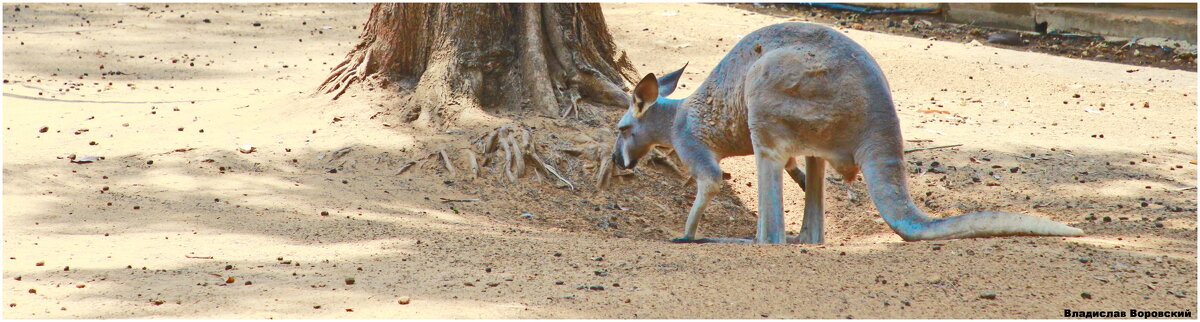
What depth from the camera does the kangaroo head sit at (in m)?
5.54

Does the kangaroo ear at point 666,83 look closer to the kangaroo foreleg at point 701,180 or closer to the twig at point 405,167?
the kangaroo foreleg at point 701,180

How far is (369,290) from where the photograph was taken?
3.84 metres

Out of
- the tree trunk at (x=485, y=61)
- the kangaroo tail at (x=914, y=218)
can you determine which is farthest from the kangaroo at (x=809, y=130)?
the tree trunk at (x=485, y=61)

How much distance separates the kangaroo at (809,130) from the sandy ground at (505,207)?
0.51ft

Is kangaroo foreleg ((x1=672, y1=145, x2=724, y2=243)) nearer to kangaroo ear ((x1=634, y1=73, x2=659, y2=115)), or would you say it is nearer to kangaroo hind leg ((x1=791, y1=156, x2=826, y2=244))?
kangaroo ear ((x1=634, y1=73, x2=659, y2=115))

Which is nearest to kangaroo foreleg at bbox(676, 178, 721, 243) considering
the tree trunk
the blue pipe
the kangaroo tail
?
the kangaroo tail

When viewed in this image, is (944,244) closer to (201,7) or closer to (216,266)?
(216,266)

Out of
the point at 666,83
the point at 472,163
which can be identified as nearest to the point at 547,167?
the point at 472,163

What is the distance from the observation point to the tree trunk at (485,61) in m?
6.79

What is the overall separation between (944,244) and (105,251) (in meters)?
3.67

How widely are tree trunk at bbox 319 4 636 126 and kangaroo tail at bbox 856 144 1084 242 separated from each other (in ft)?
8.87

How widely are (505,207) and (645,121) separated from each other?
0.95m

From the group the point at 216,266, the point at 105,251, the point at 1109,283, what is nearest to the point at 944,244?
the point at 1109,283

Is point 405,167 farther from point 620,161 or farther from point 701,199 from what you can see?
Answer: point 701,199
